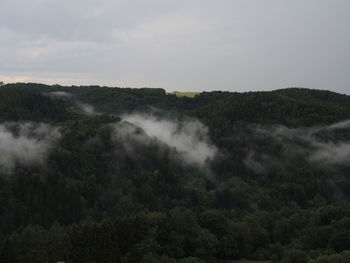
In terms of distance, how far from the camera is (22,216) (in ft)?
400

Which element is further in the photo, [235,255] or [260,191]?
[260,191]

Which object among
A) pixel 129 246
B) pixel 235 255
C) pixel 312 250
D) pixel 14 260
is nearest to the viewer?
pixel 14 260

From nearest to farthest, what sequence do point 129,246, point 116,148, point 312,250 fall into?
point 129,246 → point 312,250 → point 116,148

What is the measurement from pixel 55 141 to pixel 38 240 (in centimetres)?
12983

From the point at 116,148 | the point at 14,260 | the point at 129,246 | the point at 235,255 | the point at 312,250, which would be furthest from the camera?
the point at 116,148

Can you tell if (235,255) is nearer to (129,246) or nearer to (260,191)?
(129,246)

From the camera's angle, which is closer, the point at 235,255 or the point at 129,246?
the point at 129,246

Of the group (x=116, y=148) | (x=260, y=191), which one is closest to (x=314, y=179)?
(x=260, y=191)

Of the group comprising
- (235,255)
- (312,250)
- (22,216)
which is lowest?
(22,216)

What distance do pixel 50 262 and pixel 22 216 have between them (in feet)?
233

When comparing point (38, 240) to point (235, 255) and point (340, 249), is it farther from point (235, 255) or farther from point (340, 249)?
point (340, 249)

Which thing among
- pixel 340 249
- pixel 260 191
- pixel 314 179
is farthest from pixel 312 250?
pixel 314 179

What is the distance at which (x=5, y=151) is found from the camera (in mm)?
172375

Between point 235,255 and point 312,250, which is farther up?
point 312,250
